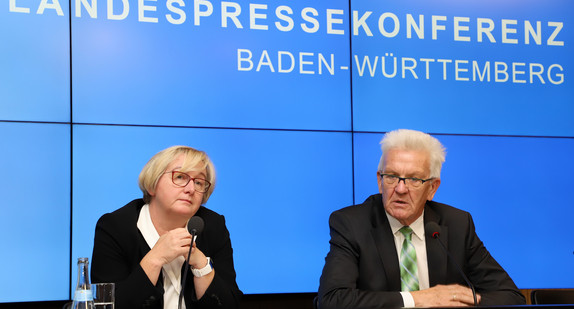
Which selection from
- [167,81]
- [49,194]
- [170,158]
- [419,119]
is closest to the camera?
[170,158]

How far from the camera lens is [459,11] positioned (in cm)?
427

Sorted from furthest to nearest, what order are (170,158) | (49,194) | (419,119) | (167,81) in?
1. (419,119)
2. (167,81)
3. (49,194)
4. (170,158)

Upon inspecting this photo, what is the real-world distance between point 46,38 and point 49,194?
32.1 inches

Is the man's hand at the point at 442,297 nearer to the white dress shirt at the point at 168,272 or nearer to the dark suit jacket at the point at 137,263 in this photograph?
the dark suit jacket at the point at 137,263

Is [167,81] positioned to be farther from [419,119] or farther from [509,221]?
[509,221]

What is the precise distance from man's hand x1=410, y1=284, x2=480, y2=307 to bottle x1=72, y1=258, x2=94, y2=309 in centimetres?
114

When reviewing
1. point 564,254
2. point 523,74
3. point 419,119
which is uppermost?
point 523,74

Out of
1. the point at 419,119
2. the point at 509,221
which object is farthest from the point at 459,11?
the point at 509,221

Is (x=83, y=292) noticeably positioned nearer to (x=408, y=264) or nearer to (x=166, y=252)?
(x=166, y=252)

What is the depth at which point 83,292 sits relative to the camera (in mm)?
1779

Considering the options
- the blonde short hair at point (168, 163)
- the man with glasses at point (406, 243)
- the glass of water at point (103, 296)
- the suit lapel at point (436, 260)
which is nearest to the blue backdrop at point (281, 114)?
the blonde short hair at point (168, 163)

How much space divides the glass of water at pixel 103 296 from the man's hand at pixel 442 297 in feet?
3.47

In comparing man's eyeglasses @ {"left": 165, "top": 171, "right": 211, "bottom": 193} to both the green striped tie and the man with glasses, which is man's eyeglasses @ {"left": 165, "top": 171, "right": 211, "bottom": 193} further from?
the green striped tie

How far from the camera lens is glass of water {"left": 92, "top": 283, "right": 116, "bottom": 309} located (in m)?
1.88
